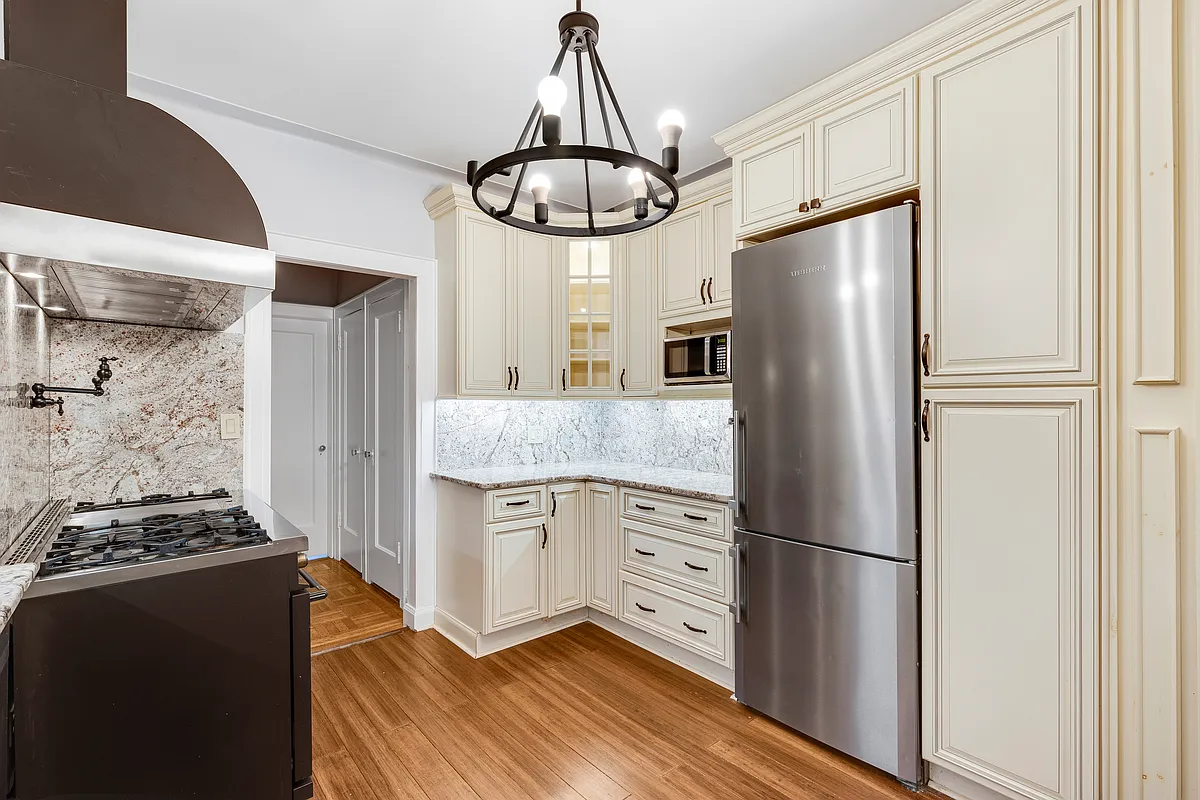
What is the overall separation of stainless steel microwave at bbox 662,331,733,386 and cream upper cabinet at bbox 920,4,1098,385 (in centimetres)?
102

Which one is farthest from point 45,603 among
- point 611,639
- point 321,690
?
point 611,639

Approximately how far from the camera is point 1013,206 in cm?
178

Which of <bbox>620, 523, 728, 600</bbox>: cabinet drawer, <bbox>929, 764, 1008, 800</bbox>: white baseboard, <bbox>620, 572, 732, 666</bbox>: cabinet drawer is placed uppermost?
<bbox>620, 523, 728, 600</bbox>: cabinet drawer

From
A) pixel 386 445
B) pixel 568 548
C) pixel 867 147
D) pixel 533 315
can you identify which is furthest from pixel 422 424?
pixel 867 147

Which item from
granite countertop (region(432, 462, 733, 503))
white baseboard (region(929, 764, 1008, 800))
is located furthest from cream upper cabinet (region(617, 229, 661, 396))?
white baseboard (region(929, 764, 1008, 800))

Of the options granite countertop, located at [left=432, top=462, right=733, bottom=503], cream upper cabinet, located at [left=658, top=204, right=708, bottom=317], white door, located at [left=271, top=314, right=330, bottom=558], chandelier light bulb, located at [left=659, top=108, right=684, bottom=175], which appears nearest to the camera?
chandelier light bulb, located at [left=659, top=108, right=684, bottom=175]

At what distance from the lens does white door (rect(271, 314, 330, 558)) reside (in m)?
4.66

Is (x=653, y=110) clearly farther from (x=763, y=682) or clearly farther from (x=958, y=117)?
(x=763, y=682)

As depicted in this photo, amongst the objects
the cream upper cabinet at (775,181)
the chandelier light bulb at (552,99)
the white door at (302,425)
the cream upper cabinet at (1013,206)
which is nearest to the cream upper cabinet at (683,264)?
the cream upper cabinet at (775,181)

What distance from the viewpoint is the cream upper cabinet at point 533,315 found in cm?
348

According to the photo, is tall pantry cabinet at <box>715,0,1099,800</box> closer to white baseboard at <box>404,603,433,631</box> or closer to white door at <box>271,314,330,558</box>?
white baseboard at <box>404,603,433,631</box>

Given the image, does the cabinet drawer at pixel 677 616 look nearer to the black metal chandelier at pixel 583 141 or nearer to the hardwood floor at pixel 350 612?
the hardwood floor at pixel 350 612

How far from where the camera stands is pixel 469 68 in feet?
7.58

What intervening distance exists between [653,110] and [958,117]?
4.17 ft
